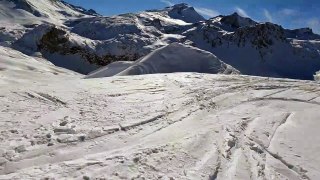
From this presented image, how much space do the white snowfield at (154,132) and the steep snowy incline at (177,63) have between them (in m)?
8.60

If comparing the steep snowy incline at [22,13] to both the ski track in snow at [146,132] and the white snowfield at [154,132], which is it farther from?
the ski track in snow at [146,132]

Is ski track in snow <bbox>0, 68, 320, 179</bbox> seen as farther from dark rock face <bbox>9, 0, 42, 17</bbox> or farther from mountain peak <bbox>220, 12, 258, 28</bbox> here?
dark rock face <bbox>9, 0, 42, 17</bbox>

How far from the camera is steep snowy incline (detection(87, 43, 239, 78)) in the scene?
2539 cm

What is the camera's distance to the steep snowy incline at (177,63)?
25.4 m

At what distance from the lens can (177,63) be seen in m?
26.2

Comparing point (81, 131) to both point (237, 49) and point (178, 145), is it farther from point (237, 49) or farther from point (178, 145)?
point (237, 49)

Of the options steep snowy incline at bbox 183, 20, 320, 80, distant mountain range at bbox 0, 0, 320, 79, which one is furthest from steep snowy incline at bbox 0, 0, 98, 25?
steep snowy incline at bbox 183, 20, 320, 80

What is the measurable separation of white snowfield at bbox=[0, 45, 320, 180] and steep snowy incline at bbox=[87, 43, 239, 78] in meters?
8.60

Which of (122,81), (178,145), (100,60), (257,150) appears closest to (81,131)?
(178,145)

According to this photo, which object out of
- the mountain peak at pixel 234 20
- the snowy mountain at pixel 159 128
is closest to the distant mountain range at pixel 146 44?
the mountain peak at pixel 234 20

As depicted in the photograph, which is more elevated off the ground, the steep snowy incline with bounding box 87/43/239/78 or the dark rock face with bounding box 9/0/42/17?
the dark rock face with bounding box 9/0/42/17

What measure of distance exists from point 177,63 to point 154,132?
15.9 m

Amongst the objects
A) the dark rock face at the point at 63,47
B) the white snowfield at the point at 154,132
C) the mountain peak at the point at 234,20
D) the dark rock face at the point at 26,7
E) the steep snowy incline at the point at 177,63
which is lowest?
the white snowfield at the point at 154,132

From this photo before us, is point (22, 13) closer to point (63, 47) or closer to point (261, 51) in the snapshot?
point (63, 47)
